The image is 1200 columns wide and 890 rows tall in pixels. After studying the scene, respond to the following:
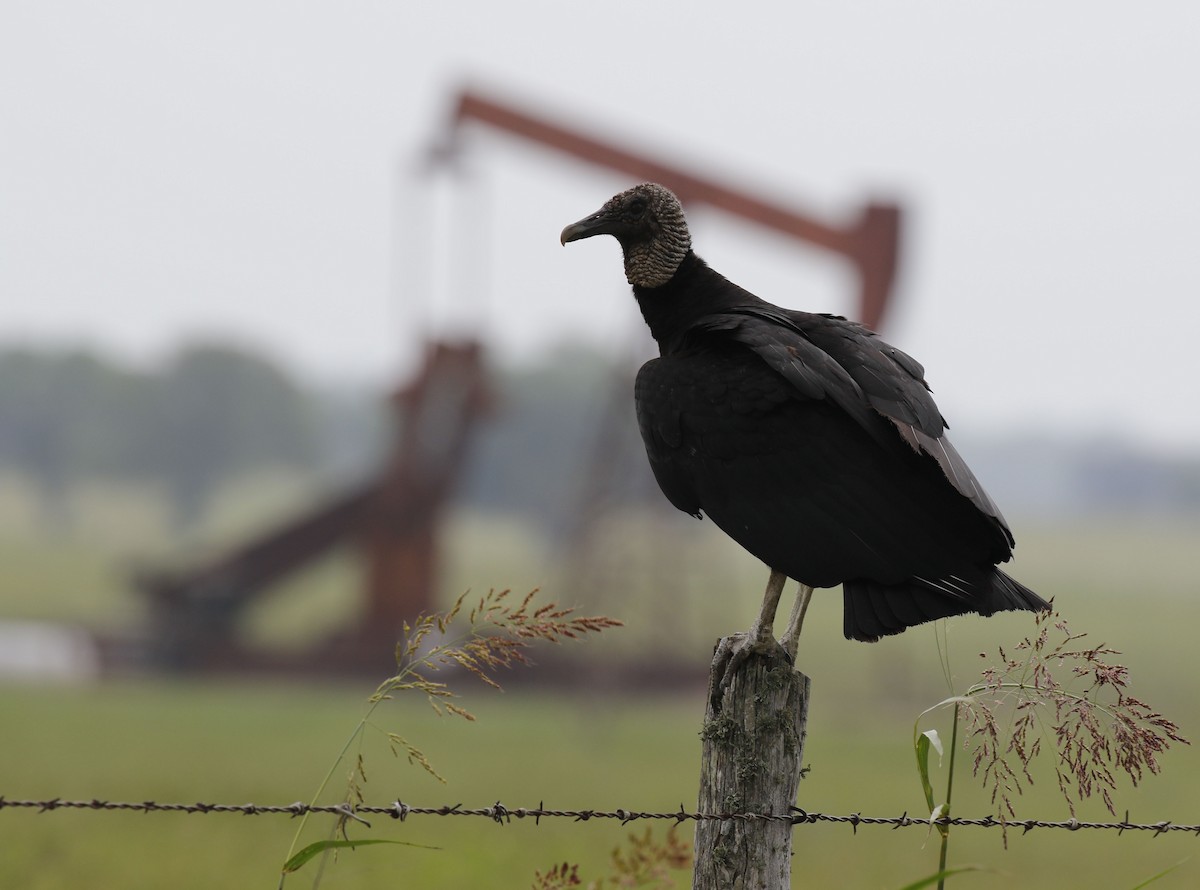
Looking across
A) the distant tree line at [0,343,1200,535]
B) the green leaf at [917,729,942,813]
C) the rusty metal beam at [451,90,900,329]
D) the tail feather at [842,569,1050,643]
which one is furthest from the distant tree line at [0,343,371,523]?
the green leaf at [917,729,942,813]

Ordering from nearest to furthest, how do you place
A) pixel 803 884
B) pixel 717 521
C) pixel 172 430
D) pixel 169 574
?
1. pixel 717 521
2. pixel 803 884
3. pixel 169 574
4. pixel 172 430

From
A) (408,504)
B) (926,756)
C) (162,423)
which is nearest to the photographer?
(926,756)

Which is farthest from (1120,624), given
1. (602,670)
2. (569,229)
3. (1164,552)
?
(1164,552)

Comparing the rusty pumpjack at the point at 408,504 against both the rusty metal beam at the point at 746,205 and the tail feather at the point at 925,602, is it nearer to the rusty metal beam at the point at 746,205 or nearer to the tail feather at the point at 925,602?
the rusty metal beam at the point at 746,205

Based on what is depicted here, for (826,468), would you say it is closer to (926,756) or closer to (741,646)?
(741,646)

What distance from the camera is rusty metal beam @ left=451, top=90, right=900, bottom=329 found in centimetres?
1489

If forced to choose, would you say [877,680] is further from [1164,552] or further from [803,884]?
[1164,552]

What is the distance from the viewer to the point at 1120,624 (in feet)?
97.6

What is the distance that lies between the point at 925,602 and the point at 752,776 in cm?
47

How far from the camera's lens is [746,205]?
1498 centimetres

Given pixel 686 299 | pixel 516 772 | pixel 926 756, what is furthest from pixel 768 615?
pixel 516 772

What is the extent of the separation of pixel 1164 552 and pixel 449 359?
64593 millimetres

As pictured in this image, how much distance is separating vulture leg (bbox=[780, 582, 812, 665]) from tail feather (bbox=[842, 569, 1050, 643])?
170 millimetres

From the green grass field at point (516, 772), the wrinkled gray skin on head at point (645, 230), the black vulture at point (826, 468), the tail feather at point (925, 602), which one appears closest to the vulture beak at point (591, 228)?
the wrinkled gray skin on head at point (645, 230)
